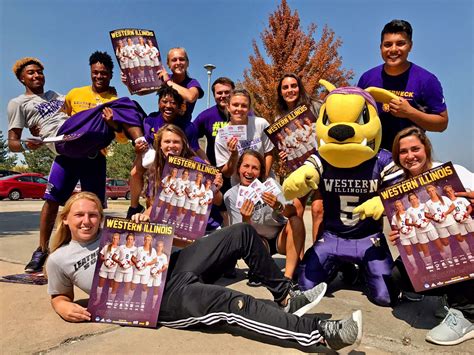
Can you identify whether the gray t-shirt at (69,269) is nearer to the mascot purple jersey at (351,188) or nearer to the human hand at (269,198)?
the human hand at (269,198)

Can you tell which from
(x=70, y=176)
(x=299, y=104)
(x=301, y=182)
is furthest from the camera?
(x=70, y=176)

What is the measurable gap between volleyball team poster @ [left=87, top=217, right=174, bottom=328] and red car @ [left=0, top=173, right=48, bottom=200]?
19060mm

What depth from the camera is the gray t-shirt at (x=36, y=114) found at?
378 centimetres

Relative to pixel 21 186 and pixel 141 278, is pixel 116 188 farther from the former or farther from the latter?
pixel 141 278

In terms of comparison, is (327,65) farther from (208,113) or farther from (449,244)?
(449,244)

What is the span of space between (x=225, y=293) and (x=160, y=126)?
2.24 m

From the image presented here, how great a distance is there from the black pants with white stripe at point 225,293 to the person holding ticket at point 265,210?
0.73 metres

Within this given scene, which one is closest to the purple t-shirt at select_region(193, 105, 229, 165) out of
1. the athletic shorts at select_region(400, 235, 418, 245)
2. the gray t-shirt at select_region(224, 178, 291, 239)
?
the gray t-shirt at select_region(224, 178, 291, 239)

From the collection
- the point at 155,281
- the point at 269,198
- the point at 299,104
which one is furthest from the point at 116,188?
the point at 155,281

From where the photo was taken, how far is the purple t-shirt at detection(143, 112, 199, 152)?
13.1 ft

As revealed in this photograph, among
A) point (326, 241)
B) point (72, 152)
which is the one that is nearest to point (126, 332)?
point (326, 241)

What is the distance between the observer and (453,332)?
233 cm

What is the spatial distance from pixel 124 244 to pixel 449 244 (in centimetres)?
212

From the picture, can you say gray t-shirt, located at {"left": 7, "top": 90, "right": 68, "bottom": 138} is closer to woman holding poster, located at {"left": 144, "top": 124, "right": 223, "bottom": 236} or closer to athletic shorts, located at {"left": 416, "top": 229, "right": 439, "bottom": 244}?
woman holding poster, located at {"left": 144, "top": 124, "right": 223, "bottom": 236}
